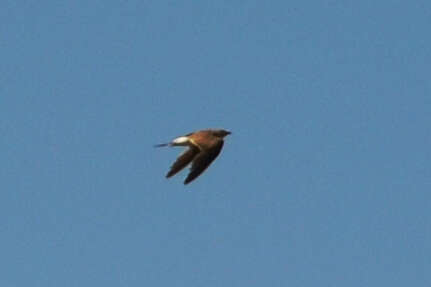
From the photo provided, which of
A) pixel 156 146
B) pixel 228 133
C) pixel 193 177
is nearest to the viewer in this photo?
pixel 156 146

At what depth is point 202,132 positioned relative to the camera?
1607 inches

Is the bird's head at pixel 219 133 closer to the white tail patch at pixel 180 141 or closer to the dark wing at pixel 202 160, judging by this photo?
the dark wing at pixel 202 160

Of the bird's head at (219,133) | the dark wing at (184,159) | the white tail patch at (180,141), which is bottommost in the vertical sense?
the dark wing at (184,159)

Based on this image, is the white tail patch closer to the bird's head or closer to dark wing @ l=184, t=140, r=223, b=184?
dark wing @ l=184, t=140, r=223, b=184

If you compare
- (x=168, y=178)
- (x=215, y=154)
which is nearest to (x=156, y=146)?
(x=168, y=178)

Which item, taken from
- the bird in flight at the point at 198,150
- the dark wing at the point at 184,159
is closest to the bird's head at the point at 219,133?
the bird in flight at the point at 198,150

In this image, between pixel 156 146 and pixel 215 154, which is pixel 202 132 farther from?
pixel 156 146

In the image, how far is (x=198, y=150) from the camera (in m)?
39.4

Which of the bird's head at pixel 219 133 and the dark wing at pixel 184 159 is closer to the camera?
the dark wing at pixel 184 159

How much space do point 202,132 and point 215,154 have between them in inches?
53.0

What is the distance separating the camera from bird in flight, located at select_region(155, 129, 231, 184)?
3834cm

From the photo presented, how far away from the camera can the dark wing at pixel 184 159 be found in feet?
125

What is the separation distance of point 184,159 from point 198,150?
0.94 meters

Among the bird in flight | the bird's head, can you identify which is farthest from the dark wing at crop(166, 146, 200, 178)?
the bird's head
